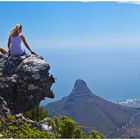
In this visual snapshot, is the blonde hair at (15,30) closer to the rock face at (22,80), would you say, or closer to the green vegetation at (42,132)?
the rock face at (22,80)

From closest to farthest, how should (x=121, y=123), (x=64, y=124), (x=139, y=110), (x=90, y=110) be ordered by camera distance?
(x=64, y=124) → (x=121, y=123) → (x=90, y=110) → (x=139, y=110)

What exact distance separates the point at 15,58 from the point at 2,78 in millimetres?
565

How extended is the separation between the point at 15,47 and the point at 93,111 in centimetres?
11540

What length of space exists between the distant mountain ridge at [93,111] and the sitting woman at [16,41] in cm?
9188

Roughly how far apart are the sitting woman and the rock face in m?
0.16

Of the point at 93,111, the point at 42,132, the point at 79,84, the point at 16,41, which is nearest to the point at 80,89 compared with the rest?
the point at 79,84

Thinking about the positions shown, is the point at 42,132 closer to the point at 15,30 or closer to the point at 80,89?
the point at 15,30

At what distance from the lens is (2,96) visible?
920cm

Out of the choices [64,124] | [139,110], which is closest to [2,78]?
[64,124]

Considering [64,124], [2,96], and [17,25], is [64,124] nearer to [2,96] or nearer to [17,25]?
[2,96]

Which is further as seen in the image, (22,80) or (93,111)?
(93,111)

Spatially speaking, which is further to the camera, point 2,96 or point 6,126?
point 2,96

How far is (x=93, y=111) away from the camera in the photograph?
406 ft

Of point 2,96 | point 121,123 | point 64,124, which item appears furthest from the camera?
point 121,123
